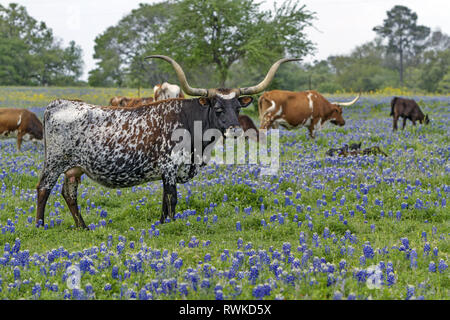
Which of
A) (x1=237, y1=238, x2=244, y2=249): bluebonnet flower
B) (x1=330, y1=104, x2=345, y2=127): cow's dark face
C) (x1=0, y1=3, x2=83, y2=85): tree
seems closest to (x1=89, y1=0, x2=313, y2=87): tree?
(x1=330, y1=104, x2=345, y2=127): cow's dark face

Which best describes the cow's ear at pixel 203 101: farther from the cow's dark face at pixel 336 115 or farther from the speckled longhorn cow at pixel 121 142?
the cow's dark face at pixel 336 115

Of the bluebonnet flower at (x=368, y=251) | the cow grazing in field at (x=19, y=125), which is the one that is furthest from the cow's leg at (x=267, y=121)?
→ the bluebonnet flower at (x=368, y=251)

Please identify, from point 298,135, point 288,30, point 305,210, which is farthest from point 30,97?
point 305,210

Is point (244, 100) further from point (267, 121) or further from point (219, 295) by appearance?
point (267, 121)

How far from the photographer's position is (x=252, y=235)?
627 cm

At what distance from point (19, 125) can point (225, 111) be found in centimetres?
1128

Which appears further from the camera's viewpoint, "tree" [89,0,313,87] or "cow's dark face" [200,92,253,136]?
"tree" [89,0,313,87]

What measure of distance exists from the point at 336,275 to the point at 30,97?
35.4m

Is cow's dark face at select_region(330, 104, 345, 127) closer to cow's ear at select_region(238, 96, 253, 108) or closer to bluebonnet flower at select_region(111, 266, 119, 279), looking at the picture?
cow's ear at select_region(238, 96, 253, 108)

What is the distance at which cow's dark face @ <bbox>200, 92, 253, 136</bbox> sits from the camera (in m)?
6.63

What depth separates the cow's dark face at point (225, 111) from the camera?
6.63m

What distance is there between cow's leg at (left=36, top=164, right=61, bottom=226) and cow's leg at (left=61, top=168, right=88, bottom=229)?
0.19m

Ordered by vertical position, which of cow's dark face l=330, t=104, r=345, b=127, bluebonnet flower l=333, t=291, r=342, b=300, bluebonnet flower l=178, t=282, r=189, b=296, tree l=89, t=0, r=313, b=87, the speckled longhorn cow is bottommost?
bluebonnet flower l=178, t=282, r=189, b=296

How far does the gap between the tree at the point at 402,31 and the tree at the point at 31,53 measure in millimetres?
56893
